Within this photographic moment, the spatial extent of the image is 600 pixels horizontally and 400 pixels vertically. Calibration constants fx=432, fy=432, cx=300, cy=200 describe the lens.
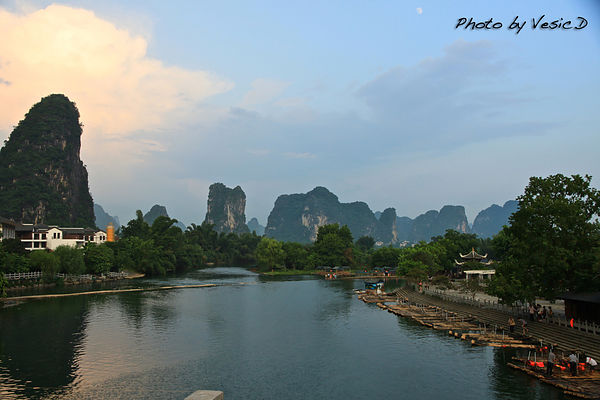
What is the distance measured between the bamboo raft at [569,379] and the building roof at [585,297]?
654cm

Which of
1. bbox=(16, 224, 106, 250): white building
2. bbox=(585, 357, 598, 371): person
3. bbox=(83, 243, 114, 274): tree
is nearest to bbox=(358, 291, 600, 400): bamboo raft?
bbox=(585, 357, 598, 371): person

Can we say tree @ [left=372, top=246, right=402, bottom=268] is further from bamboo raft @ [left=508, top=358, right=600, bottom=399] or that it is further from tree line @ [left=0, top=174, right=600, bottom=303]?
bamboo raft @ [left=508, top=358, right=600, bottom=399]

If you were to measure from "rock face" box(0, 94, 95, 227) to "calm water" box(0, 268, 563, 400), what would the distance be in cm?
10406

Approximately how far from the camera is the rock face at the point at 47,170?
142m

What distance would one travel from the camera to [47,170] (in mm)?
152250

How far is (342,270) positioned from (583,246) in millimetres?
83858

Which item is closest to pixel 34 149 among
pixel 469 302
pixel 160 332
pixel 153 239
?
pixel 153 239

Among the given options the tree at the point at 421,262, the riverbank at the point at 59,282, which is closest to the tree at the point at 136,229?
the riverbank at the point at 59,282

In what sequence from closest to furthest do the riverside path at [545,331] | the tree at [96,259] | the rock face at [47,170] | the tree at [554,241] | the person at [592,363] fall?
the person at [592,363] → the riverside path at [545,331] → the tree at [554,241] → the tree at [96,259] → the rock face at [47,170]

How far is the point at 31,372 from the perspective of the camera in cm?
2803

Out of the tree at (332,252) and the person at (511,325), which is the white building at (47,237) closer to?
the tree at (332,252)

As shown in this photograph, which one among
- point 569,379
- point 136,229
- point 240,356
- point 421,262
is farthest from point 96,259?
point 569,379

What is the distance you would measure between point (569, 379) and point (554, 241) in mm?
12773

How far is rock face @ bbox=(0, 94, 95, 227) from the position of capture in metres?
142
